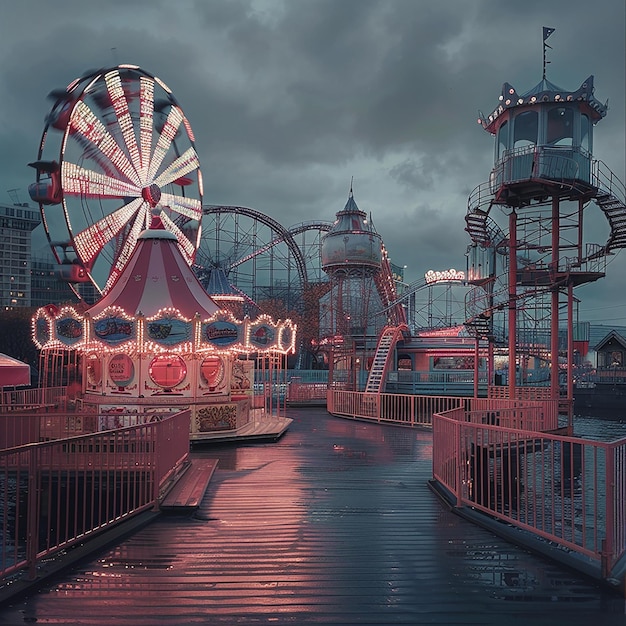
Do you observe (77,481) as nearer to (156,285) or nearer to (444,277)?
(156,285)

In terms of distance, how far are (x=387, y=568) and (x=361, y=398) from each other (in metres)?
14.0

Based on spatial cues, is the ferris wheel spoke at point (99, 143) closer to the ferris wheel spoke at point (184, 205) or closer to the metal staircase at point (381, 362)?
the ferris wheel spoke at point (184, 205)

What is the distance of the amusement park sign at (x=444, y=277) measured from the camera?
45.3m

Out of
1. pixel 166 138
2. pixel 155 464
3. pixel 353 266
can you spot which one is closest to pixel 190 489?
pixel 155 464

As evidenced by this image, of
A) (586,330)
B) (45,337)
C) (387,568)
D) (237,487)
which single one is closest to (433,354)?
(586,330)

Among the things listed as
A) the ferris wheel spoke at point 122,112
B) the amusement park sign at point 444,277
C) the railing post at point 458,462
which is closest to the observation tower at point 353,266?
the amusement park sign at point 444,277

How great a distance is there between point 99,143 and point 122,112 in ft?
4.31

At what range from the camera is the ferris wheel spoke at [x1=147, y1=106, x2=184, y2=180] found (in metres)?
18.2

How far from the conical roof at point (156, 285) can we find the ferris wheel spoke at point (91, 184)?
5.56ft

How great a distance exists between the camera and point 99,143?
15852 millimetres

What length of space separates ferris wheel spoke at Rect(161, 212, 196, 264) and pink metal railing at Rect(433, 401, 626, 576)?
11.3 meters

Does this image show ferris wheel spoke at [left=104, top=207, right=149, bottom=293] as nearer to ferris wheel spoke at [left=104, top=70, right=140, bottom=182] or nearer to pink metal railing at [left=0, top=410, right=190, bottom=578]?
ferris wheel spoke at [left=104, top=70, right=140, bottom=182]

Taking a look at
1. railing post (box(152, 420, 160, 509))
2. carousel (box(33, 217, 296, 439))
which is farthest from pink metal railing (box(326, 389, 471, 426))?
railing post (box(152, 420, 160, 509))

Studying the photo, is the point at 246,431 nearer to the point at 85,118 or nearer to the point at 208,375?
the point at 208,375
